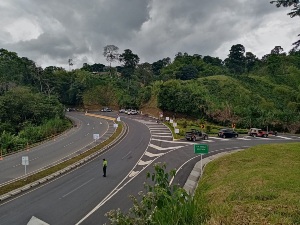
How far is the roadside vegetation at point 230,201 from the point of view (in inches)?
311

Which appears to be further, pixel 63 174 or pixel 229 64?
pixel 229 64

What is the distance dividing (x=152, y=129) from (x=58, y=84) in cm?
6073

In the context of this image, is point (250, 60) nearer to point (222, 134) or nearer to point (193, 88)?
point (193, 88)

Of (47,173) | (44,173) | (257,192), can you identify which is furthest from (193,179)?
(44,173)

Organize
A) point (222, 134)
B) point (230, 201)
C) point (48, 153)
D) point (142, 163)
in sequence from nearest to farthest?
point (230, 201) → point (142, 163) → point (48, 153) → point (222, 134)

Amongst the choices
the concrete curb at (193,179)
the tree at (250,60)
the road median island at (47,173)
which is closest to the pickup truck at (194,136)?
the road median island at (47,173)

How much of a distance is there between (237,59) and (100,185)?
358ft

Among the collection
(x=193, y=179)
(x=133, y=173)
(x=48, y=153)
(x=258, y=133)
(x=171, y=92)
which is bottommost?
(x=48, y=153)

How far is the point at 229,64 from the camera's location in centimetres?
12356

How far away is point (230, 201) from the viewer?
12086mm

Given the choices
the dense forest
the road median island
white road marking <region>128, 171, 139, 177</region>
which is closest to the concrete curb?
white road marking <region>128, 171, 139, 177</region>

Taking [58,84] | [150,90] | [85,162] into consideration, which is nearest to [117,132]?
[85,162]

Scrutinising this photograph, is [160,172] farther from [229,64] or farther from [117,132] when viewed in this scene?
[229,64]

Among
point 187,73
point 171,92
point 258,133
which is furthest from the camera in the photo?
point 187,73
